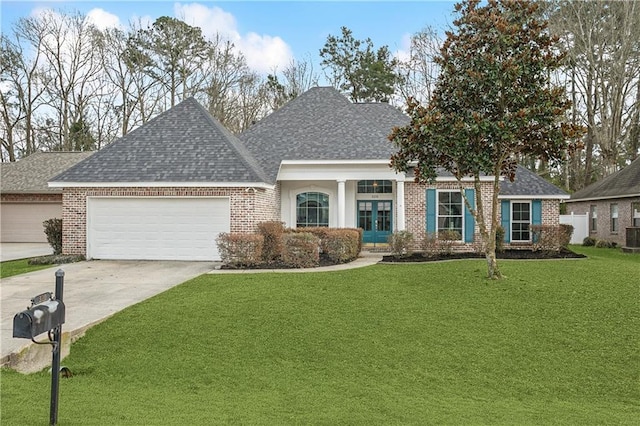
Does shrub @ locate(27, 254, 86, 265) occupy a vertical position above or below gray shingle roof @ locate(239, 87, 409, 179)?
below

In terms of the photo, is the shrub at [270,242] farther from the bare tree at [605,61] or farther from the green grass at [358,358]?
the bare tree at [605,61]

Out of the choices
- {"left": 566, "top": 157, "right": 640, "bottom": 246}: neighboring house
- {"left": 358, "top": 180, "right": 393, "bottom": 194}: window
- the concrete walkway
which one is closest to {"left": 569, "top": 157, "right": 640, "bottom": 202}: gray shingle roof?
{"left": 566, "top": 157, "right": 640, "bottom": 246}: neighboring house

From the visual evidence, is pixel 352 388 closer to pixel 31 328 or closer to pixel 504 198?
pixel 31 328

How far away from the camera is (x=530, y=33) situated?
32.9 feet

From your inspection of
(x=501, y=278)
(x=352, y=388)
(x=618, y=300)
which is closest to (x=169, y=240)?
(x=501, y=278)

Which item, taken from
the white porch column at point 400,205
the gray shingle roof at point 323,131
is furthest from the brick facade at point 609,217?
the white porch column at point 400,205

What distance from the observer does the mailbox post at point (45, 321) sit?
360 centimetres

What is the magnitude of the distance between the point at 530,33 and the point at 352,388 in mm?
8096

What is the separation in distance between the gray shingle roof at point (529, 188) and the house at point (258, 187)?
37mm

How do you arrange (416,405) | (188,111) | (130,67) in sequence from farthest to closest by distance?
(130,67)
(188,111)
(416,405)

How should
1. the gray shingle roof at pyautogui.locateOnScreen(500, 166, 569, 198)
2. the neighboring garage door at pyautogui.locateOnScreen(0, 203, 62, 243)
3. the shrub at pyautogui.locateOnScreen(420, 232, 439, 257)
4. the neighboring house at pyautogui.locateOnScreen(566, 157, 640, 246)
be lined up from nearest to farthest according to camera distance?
1. the shrub at pyautogui.locateOnScreen(420, 232, 439, 257)
2. the gray shingle roof at pyautogui.locateOnScreen(500, 166, 569, 198)
3. the neighboring house at pyautogui.locateOnScreen(566, 157, 640, 246)
4. the neighboring garage door at pyautogui.locateOnScreen(0, 203, 62, 243)

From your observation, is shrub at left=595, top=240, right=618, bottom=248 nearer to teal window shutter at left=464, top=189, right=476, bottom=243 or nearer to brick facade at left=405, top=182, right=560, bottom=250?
brick facade at left=405, top=182, right=560, bottom=250

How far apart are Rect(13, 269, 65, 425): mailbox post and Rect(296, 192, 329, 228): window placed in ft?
47.8

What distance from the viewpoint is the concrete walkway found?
636cm
